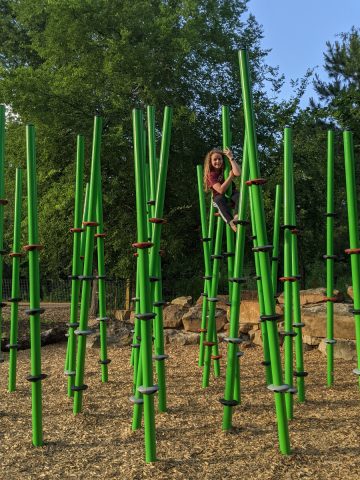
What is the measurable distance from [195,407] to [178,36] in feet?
35.0

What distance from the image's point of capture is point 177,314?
8.78 m

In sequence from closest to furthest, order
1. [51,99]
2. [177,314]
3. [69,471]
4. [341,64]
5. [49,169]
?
[69,471] < [177,314] < [51,99] < [49,169] < [341,64]

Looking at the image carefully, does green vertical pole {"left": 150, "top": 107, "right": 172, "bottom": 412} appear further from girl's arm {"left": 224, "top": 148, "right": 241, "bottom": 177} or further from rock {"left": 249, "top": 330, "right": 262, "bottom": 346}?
rock {"left": 249, "top": 330, "right": 262, "bottom": 346}

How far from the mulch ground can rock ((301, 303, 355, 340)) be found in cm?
142

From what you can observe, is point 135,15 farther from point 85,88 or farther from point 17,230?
point 17,230

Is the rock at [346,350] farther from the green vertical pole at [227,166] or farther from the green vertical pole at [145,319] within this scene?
the green vertical pole at [145,319]

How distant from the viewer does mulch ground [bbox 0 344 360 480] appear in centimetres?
288

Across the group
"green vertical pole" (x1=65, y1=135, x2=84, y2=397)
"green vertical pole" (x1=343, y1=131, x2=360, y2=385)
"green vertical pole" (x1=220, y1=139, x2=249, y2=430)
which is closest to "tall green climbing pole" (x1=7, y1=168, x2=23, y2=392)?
"green vertical pole" (x1=65, y1=135, x2=84, y2=397)

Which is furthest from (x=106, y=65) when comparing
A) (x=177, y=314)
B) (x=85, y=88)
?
(x=177, y=314)

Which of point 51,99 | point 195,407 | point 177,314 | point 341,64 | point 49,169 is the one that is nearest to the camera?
point 195,407

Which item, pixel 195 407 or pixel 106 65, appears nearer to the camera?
pixel 195 407

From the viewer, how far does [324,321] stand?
22.7 feet

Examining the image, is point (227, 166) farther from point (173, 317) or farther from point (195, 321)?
point (173, 317)

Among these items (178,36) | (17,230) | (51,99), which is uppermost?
(178,36)
